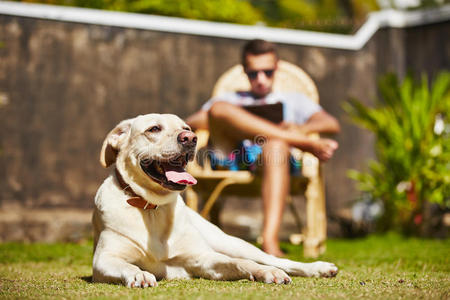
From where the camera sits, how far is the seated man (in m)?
3.64

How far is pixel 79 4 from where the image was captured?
7145 mm

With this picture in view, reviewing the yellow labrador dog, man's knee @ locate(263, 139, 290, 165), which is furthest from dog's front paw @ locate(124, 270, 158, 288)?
man's knee @ locate(263, 139, 290, 165)

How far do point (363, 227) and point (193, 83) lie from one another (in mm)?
2319

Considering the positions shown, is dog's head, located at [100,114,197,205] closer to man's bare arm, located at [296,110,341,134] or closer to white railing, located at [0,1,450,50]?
man's bare arm, located at [296,110,341,134]

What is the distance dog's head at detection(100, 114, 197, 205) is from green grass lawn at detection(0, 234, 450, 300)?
0.44 meters

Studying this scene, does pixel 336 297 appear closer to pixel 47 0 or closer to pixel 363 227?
pixel 363 227

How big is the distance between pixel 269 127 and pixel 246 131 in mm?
178

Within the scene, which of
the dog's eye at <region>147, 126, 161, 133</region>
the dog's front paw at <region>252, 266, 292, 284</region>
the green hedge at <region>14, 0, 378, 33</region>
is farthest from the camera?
the green hedge at <region>14, 0, 378, 33</region>

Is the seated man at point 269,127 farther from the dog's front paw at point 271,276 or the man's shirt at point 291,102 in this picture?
the dog's front paw at point 271,276

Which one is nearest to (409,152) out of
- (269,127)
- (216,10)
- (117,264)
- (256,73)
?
(256,73)

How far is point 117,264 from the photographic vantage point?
235 centimetres

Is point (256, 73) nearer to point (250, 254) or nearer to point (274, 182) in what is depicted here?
point (274, 182)

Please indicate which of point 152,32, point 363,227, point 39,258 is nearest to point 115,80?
point 152,32

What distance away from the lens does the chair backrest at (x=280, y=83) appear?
4.73 meters
